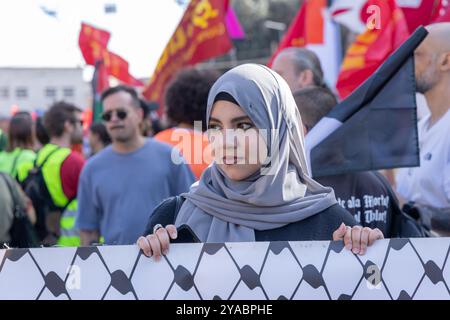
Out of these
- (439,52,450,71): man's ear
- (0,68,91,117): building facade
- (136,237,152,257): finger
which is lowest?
(0,68,91,117): building facade

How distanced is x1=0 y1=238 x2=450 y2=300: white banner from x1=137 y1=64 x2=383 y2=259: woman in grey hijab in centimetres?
25

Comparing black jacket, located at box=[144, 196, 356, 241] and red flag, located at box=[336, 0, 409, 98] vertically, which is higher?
red flag, located at box=[336, 0, 409, 98]

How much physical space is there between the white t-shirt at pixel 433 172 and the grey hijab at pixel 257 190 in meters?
1.66

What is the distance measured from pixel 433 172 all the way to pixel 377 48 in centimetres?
174

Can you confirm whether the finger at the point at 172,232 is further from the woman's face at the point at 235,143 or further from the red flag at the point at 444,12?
the red flag at the point at 444,12

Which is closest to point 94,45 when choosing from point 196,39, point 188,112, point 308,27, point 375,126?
point 196,39

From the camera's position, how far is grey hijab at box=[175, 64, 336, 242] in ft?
8.92

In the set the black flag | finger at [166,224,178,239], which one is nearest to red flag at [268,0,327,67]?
the black flag

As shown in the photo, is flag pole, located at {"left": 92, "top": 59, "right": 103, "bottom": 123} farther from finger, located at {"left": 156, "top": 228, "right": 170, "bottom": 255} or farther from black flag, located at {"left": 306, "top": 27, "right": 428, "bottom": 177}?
finger, located at {"left": 156, "top": 228, "right": 170, "bottom": 255}

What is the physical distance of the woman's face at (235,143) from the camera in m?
2.70

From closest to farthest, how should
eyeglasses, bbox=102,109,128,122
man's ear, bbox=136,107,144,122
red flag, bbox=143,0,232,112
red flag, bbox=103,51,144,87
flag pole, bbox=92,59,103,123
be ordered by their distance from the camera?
eyeglasses, bbox=102,109,128,122
man's ear, bbox=136,107,144,122
red flag, bbox=143,0,232,112
flag pole, bbox=92,59,103,123
red flag, bbox=103,51,144,87

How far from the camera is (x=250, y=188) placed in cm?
273
